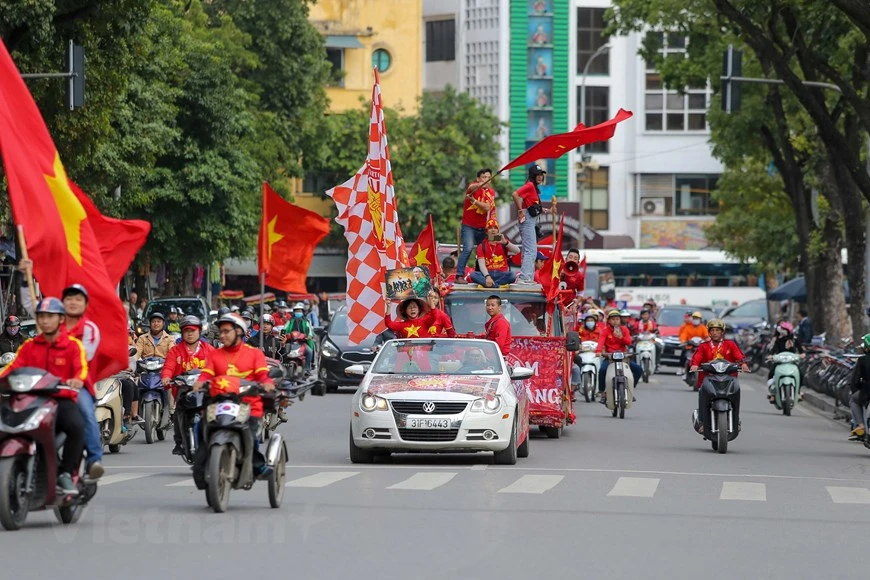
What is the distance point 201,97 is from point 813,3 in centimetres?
2284

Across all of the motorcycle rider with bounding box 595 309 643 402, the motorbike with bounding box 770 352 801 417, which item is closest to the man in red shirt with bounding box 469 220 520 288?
the motorcycle rider with bounding box 595 309 643 402

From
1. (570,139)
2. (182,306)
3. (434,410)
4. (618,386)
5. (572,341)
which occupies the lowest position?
(618,386)

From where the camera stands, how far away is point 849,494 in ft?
52.5

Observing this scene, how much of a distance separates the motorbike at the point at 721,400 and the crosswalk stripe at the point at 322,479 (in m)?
5.65

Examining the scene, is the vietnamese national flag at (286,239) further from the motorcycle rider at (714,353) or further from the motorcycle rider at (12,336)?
the motorcycle rider at (714,353)

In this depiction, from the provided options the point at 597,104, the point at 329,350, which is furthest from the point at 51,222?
the point at 597,104

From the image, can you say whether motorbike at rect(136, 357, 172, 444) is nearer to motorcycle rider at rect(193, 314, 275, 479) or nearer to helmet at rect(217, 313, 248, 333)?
motorcycle rider at rect(193, 314, 275, 479)

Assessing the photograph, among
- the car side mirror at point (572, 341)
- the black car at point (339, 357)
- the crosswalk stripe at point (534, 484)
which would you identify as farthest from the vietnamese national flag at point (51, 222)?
the black car at point (339, 357)

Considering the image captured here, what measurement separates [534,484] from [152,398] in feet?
23.4

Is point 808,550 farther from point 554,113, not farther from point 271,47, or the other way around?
point 554,113

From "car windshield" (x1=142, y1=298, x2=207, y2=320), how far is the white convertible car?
23316 mm

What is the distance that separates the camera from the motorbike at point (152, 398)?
71.2 ft

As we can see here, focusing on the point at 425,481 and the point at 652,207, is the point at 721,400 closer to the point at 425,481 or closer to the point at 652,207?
the point at 425,481

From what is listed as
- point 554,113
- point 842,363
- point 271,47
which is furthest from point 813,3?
point 554,113
